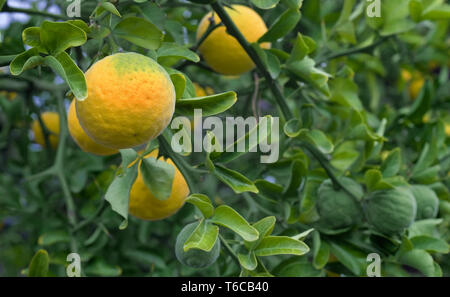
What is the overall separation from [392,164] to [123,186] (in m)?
0.64

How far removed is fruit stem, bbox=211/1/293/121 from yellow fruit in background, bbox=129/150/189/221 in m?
0.28

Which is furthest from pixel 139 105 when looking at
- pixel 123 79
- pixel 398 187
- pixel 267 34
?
pixel 398 187

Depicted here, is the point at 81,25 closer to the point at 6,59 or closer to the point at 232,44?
the point at 6,59

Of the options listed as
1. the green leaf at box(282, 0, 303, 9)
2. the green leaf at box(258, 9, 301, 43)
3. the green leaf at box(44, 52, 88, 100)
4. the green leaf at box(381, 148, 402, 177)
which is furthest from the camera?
the green leaf at box(381, 148, 402, 177)

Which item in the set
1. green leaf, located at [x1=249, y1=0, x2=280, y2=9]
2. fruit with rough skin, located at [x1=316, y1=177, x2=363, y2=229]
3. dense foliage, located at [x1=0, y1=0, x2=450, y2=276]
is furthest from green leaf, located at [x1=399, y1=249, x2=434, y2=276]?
green leaf, located at [x1=249, y1=0, x2=280, y2=9]

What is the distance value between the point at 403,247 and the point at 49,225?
Answer: 95cm

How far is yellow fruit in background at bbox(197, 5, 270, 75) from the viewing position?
1089mm

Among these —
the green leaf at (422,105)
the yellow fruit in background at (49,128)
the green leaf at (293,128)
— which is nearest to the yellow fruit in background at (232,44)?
the green leaf at (293,128)

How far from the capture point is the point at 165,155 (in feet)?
2.94

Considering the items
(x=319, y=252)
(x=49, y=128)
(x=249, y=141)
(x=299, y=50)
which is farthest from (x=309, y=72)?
(x=49, y=128)

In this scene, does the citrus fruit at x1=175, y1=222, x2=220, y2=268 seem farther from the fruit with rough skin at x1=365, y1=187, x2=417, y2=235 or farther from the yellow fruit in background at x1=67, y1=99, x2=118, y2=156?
the fruit with rough skin at x1=365, y1=187, x2=417, y2=235

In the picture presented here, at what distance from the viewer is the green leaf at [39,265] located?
3.21 feet

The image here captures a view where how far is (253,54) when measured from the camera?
40.8 inches

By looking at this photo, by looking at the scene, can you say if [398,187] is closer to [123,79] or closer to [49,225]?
[123,79]
